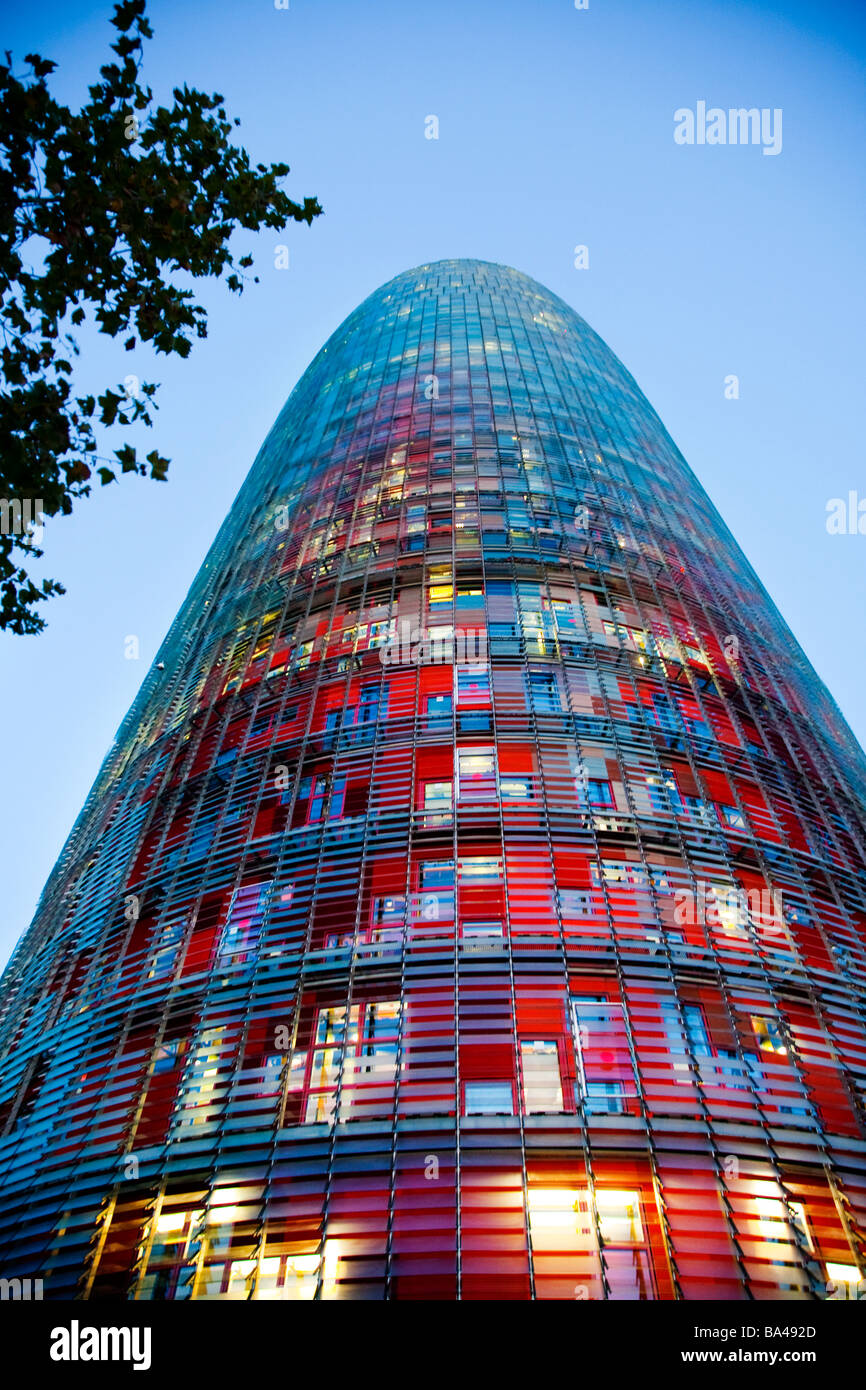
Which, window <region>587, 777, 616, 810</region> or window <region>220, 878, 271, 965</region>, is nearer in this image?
window <region>220, 878, 271, 965</region>

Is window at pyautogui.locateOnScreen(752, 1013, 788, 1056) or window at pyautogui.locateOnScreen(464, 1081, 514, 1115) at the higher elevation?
window at pyautogui.locateOnScreen(752, 1013, 788, 1056)

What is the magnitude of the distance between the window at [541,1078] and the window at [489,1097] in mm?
190

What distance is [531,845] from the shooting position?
11.0m

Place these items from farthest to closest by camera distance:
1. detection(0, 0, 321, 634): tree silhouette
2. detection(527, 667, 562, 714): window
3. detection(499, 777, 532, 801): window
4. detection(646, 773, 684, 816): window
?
detection(527, 667, 562, 714): window
detection(646, 773, 684, 816): window
detection(499, 777, 532, 801): window
detection(0, 0, 321, 634): tree silhouette

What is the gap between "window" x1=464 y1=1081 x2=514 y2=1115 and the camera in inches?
340

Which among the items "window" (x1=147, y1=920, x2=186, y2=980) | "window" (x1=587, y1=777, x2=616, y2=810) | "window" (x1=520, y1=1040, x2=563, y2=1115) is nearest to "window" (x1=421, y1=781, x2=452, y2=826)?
"window" (x1=587, y1=777, x2=616, y2=810)

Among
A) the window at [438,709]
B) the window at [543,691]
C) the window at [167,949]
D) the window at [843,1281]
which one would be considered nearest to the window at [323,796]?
the window at [438,709]

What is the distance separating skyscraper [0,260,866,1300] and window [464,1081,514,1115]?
3 centimetres

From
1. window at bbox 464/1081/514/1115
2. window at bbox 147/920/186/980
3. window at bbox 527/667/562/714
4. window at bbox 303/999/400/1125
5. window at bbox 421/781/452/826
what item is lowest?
window at bbox 464/1081/514/1115

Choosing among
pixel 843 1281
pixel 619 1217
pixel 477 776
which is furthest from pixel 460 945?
pixel 843 1281

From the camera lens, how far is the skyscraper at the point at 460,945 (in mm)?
7738

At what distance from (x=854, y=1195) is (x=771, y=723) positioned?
8373 mm

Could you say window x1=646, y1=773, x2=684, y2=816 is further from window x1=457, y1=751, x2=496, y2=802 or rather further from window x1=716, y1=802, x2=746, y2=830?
window x1=457, y1=751, x2=496, y2=802
